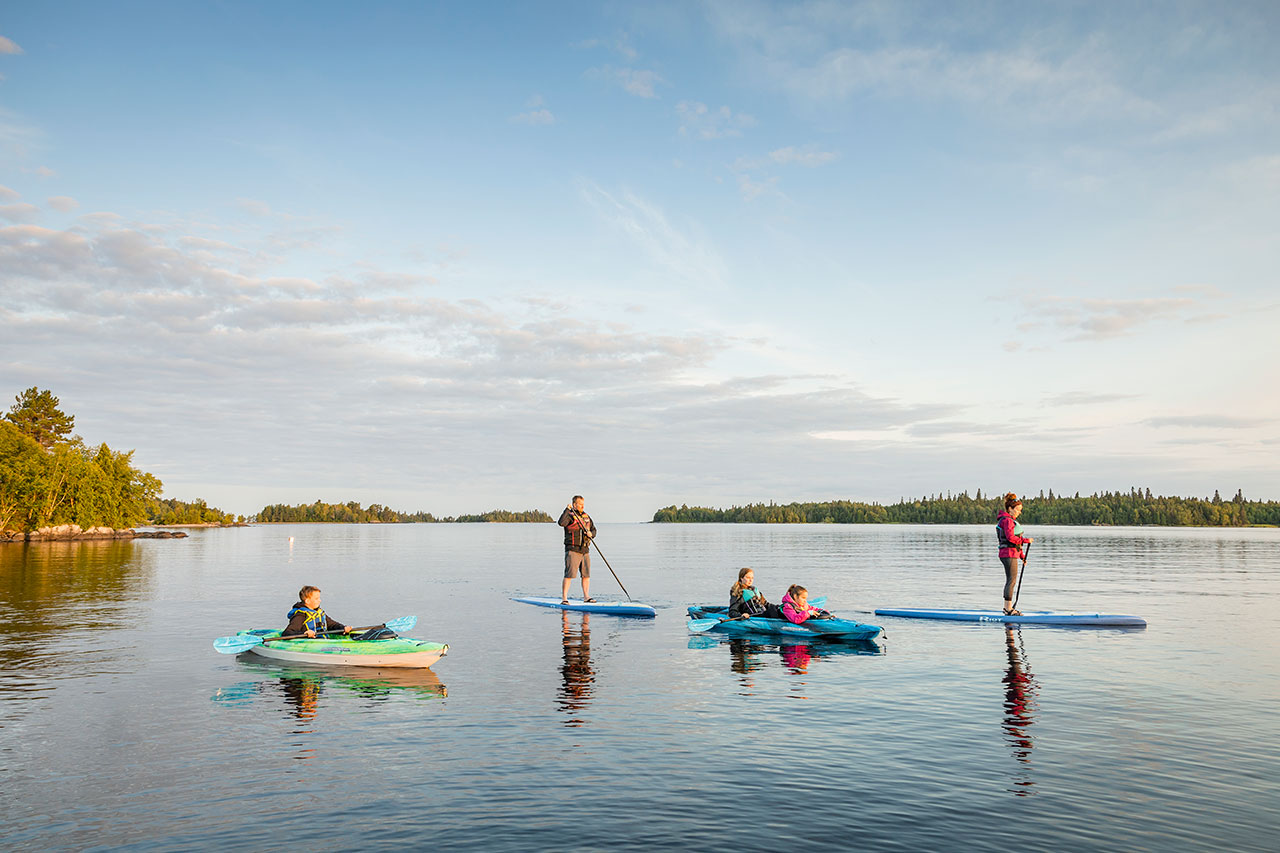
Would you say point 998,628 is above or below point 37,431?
below

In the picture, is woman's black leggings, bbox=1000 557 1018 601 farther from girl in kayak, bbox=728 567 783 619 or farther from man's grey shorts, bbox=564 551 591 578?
man's grey shorts, bbox=564 551 591 578

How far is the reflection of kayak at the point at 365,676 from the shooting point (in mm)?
17125

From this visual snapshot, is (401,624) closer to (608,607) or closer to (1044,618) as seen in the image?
(608,607)

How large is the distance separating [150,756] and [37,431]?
144 meters

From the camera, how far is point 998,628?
25891 millimetres

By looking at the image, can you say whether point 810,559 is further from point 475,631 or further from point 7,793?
point 7,793

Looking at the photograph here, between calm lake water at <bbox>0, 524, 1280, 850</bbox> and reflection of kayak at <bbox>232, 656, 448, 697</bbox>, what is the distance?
12 centimetres

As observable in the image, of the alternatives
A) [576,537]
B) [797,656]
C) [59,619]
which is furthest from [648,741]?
[59,619]

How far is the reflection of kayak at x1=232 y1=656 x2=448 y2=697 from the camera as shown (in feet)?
56.2

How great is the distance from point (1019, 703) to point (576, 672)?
30.5 feet

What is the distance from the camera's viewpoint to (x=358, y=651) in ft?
62.0

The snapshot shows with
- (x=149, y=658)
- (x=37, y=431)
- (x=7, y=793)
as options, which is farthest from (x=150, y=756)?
(x=37, y=431)

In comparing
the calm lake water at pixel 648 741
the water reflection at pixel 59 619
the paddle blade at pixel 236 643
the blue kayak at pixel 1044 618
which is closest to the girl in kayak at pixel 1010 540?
the blue kayak at pixel 1044 618

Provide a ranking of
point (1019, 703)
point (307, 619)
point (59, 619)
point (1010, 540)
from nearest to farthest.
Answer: point (1019, 703) < point (307, 619) < point (1010, 540) < point (59, 619)
